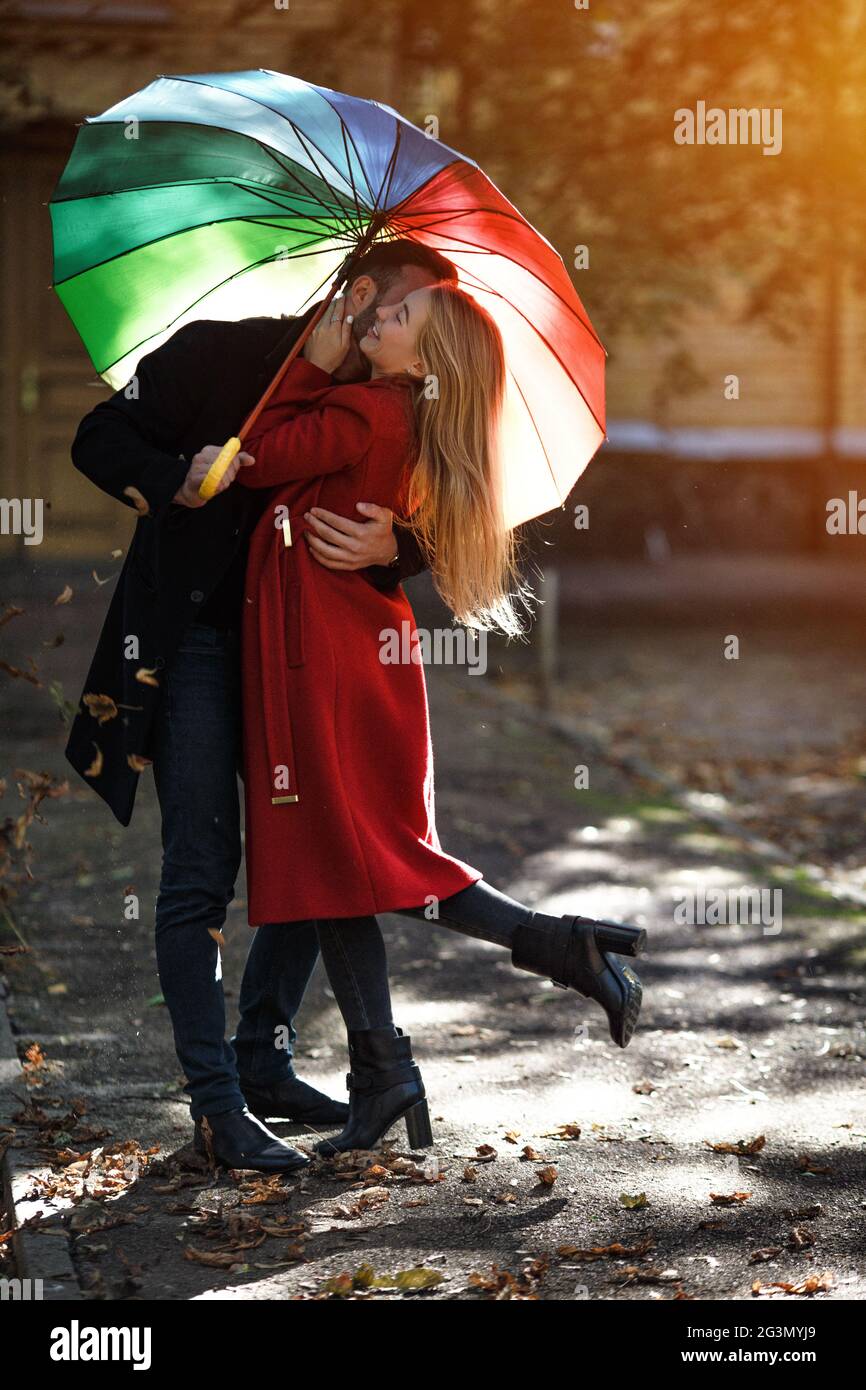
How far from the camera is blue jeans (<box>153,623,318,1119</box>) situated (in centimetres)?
355

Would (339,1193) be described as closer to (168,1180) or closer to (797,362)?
(168,1180)

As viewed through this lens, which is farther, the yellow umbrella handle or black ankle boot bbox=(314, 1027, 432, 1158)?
black ankle boot bbox=(314, 1027, 432, 1158)

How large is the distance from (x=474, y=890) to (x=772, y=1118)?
1.01 metres

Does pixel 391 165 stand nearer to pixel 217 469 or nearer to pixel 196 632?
pixel 217 469

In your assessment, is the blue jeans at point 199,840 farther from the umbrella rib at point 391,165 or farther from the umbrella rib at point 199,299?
the umbrella rib at point 391,165

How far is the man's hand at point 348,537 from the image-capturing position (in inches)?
138

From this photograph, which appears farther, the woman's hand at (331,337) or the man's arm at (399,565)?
the man's arm at (399,565)

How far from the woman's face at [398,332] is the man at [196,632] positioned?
0.04 meters

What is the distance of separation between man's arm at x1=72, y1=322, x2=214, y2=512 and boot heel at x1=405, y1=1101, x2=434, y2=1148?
1420mm

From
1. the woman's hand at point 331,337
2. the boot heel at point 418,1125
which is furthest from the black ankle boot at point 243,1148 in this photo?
the woman's hand at point 331,337

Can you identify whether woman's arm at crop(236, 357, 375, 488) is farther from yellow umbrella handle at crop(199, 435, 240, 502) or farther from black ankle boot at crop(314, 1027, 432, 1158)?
black ankle boot at crop(314, 1027, 432, 1158)

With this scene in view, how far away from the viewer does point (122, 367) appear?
150 inches

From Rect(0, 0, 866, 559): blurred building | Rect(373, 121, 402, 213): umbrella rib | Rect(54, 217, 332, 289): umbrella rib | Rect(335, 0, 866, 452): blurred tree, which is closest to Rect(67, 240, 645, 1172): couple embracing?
Rect(373, 121, 402, 213): umbrella rib

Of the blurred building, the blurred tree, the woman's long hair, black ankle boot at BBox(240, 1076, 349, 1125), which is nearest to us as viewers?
the woman's long hair
